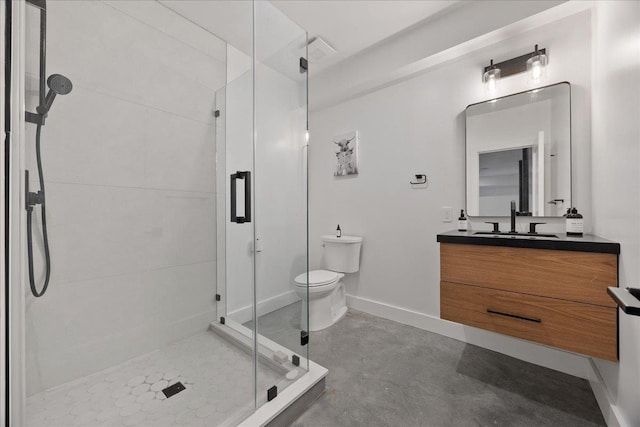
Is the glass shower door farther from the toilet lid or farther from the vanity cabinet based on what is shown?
the vanity cabinet

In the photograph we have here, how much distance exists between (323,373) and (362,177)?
179 centimetres

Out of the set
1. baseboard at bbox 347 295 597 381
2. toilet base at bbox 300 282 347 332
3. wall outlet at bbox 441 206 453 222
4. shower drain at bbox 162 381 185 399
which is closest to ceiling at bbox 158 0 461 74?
wall outlet at bbox 441 206 453 222

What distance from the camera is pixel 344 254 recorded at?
101 inches

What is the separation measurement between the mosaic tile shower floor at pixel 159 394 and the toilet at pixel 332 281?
67 centimetres

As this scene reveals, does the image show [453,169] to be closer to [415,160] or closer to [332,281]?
[415,160]

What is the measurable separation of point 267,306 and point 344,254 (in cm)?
123

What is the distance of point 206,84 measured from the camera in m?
1.91

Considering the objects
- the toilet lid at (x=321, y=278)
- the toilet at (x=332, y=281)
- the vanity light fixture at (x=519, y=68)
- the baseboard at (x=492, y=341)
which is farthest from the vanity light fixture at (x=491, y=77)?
the toilet lid at (x=321, y=278)

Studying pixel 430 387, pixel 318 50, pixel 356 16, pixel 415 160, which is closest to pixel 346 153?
pixel 415 160

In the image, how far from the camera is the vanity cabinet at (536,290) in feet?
3.85

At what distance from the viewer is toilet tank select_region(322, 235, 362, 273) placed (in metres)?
2.55

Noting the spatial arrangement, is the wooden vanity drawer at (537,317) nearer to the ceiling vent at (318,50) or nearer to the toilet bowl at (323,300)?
the toilet bowl at (323,300)

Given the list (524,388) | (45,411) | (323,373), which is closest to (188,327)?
(45,411)

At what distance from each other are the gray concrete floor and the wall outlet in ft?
3.11
